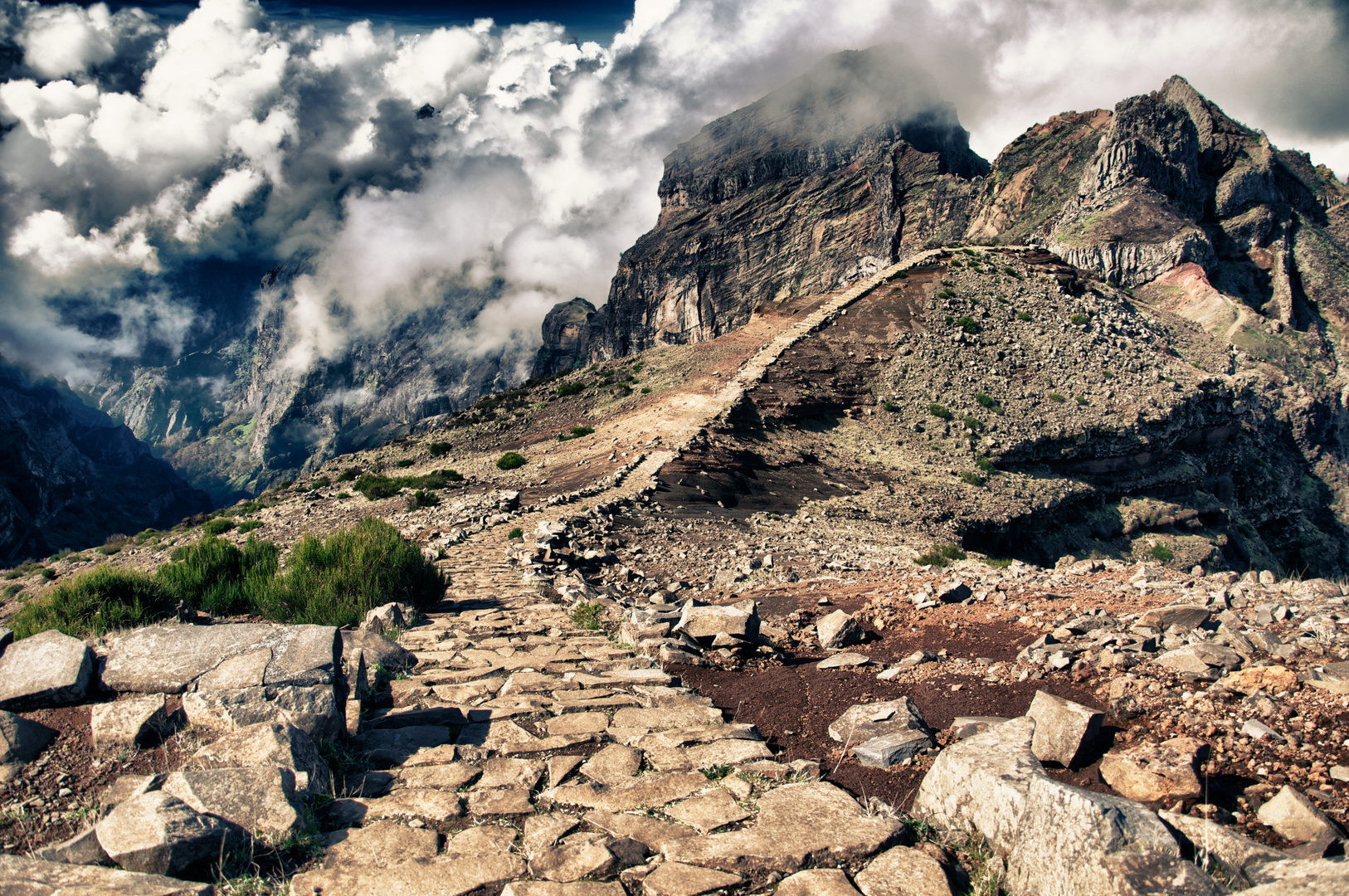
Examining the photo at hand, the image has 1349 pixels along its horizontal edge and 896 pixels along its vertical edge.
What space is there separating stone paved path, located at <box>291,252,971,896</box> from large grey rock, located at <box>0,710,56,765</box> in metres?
1.59

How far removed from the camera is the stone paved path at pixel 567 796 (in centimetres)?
299

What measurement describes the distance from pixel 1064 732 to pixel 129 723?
5.40 meters

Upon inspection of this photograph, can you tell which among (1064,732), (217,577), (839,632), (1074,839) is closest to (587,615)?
(839,632)

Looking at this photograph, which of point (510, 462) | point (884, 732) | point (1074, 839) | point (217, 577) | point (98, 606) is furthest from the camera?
point (510, 462)

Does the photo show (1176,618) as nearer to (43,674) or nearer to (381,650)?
(381,650)

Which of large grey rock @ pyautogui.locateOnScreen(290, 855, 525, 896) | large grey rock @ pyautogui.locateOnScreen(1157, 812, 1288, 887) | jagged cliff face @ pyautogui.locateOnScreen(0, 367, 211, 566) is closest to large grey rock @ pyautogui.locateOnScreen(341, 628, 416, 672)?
large grey rock @ pyautogui.locateOnScreen(290, 855, 525, 896)

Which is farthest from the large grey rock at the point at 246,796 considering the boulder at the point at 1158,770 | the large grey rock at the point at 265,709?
the boulder at the point at 1158,770

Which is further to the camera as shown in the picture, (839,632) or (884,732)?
(839,632)

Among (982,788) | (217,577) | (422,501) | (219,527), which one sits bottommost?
(982,788)

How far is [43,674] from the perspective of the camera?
158 inches

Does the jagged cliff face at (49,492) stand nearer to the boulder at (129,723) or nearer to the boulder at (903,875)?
the boulder at (129,723)

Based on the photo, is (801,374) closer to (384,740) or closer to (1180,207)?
(384,740)

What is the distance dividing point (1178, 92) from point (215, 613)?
6964 inches

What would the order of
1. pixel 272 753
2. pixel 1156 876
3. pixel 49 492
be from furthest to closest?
pixel 49 492
pixel 272 753
pixel 1156 876
